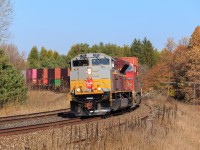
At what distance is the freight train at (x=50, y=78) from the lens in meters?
45.5

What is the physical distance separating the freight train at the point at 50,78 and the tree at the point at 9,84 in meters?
19.0

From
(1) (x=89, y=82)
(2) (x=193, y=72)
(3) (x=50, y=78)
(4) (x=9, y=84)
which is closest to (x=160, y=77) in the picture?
(2) (x=193, y=72)

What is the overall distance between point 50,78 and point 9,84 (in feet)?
88.6

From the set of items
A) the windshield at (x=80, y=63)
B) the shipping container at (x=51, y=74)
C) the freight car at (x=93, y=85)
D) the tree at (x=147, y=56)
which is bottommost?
the freight car at (x=93, y=85)

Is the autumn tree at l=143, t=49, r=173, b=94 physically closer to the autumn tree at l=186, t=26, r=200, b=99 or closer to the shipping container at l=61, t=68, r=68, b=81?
the autumn tree at l=186, t=26, r=200, b=99

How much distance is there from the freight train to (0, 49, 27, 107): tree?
1900cm

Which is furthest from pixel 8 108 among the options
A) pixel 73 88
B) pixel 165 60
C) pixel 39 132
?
pixel 165 60

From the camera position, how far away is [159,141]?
10695 mm

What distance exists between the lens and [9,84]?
920 inches

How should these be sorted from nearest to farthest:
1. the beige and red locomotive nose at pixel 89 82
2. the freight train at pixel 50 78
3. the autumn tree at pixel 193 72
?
the beige and red locomotive nose at pixel 89 82 < the freight train at pixel 50 78 < the autumn tree at pixel 193 72

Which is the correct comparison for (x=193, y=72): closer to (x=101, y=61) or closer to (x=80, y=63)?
(x=101, y=61)

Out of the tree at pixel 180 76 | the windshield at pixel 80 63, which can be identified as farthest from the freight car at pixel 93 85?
the tree at pixel 180 76

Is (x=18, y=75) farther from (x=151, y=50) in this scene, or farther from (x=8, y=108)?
(x=151, y=50)

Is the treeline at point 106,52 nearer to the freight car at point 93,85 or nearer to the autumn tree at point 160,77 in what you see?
the autumn tree at point 160,77
